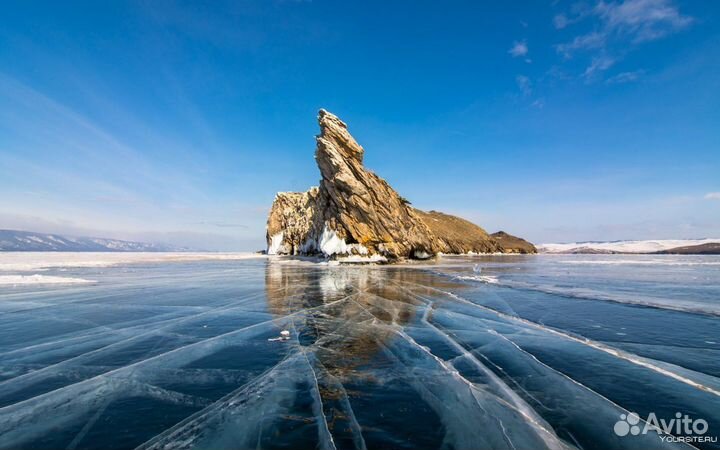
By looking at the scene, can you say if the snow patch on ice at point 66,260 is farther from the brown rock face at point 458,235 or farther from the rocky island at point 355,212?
the brown rock face at point 458,235

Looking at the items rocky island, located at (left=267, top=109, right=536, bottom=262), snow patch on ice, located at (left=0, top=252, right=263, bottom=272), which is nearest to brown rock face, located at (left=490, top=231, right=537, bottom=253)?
rocky island, located at (left=267, top=109, right=536, bottom=262)

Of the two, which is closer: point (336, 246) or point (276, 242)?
point (336, 246)

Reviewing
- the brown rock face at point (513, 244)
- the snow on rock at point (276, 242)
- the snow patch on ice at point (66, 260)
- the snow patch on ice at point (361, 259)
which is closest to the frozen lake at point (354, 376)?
the snow patch on ice at point (66, 260)

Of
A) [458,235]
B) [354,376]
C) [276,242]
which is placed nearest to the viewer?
[354,376]

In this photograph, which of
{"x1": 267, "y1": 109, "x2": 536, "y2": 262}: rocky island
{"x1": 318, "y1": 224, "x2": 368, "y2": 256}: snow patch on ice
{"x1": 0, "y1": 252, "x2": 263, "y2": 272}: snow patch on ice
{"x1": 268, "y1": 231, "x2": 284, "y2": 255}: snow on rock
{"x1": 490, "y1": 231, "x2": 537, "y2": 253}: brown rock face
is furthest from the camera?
{"x1": 490, "y1": 231, "x2": 537, "y2": 253}: brown rock face

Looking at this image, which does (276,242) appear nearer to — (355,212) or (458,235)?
(355,212)

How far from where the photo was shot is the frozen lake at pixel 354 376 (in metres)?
4.39

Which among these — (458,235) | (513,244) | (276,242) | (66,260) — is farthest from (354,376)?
(513,244)

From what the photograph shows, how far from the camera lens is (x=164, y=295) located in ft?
57.8

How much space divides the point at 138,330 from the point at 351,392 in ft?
27.8

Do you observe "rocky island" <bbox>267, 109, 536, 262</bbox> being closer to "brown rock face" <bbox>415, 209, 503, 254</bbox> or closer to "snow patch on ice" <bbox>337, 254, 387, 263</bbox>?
"snow patch on ice" <bbox>337, 254, 387, 263</bbox>

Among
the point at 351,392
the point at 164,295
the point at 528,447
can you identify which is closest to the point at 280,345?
the point at 351,392

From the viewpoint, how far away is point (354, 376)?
6453 millimetres

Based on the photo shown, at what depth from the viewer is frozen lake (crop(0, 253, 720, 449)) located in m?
4.39
